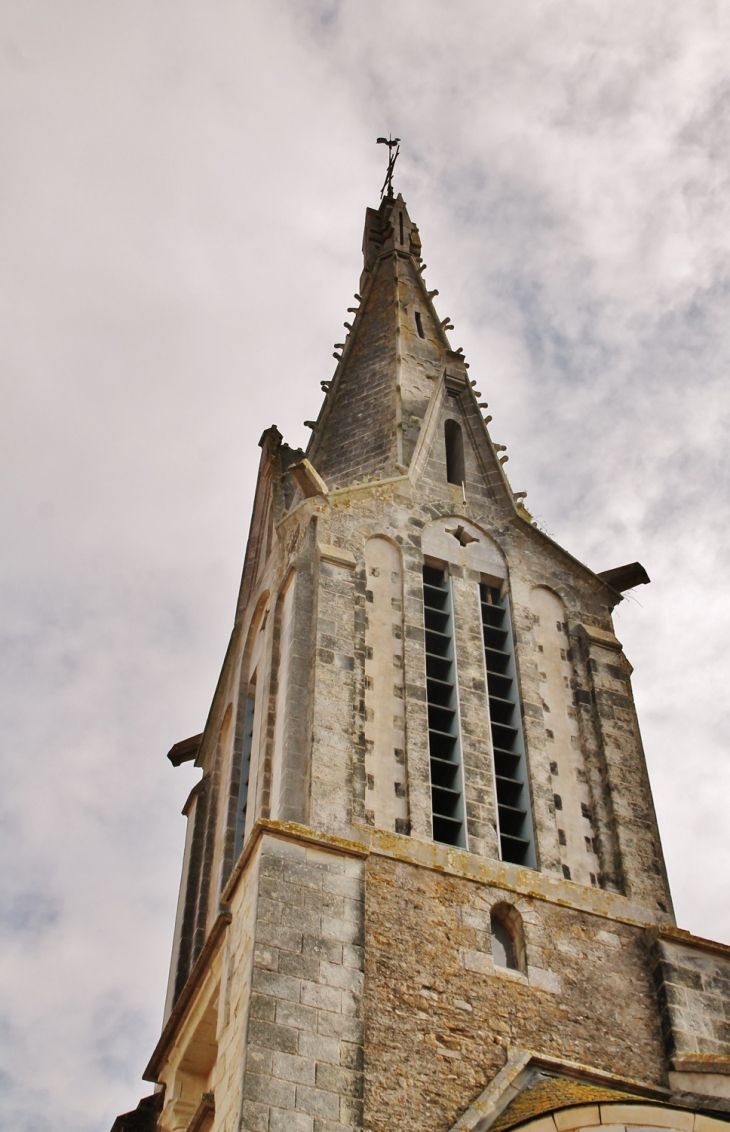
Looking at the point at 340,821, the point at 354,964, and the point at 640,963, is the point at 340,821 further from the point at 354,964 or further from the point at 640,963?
the point at 640,963

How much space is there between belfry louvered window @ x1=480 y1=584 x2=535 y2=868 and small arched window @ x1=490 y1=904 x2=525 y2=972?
115 centimetres

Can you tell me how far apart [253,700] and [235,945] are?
7.08 meters

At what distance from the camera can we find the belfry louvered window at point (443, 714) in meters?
18.4

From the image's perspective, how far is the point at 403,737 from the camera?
18.9 metres

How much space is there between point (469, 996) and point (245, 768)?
7.19 metres

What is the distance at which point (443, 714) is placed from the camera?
19844mm

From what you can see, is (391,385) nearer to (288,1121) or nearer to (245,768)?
(245,768)

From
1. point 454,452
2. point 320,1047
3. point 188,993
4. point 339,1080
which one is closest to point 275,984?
point 320,1047

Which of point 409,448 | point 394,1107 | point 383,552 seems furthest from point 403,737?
point 409,448

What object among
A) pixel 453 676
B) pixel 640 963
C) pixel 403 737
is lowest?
pixel 640 963

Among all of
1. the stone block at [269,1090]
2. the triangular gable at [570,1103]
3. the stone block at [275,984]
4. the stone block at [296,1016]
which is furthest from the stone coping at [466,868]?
the stone block at [269,1090]

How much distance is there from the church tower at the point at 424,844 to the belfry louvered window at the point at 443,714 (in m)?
0.04

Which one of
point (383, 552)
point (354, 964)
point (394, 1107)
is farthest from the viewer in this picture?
point (383, 552)

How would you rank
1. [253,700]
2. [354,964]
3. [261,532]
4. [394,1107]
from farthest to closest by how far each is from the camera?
[261,532] → [253,700] → [354,964] → [394,1107]
